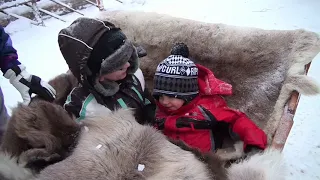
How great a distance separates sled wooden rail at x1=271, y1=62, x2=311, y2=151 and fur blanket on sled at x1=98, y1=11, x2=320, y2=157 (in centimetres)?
2

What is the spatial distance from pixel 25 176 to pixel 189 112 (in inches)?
31.8

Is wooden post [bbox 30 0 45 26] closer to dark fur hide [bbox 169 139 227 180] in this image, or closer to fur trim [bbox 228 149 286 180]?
dark fur hide [bbox 169 139 227 180]

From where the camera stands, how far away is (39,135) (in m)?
0.73

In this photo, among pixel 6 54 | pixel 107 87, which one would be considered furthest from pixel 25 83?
pixel 107 87

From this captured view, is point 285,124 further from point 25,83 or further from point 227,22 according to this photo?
point 227,22

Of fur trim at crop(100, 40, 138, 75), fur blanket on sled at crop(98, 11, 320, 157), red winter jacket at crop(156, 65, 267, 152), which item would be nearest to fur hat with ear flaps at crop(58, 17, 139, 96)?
fur trim at crop(100, 40, 138, 75)

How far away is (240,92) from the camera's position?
1.46m

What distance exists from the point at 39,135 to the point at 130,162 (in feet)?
0.86

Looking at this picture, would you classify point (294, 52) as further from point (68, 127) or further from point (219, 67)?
point (68, 127)

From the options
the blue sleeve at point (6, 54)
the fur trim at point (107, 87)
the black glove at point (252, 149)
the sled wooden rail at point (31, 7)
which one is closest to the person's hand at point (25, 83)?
the blue sleeve at point (6, 54)

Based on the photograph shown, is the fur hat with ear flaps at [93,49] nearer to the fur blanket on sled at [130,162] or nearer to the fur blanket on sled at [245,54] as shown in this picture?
the fur blanket on sled at [130,162]

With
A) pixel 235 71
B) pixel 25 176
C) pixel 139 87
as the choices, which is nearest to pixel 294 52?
pixel 235 71

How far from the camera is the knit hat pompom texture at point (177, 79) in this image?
1317 mm

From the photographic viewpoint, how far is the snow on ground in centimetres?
224
